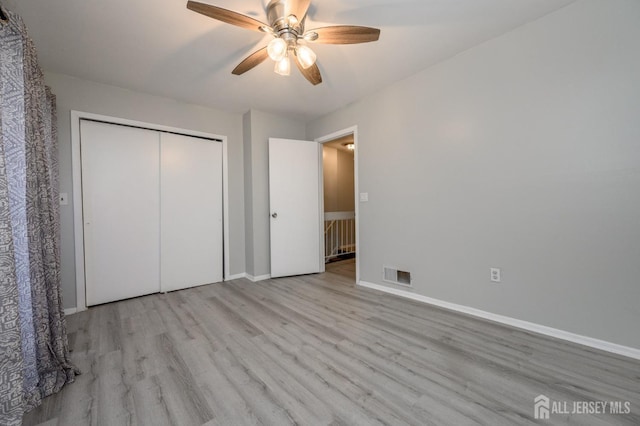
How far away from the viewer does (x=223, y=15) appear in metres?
1.49

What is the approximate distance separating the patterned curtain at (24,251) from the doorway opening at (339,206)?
10.4ft

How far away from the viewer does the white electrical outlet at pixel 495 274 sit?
7.07 ft

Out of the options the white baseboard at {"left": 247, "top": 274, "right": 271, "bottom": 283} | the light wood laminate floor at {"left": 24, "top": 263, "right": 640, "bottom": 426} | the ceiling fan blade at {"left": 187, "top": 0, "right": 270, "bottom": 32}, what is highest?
the ceiling fan blade at {"left": 187, "top": 0, "right": 270, "bottom": 32}

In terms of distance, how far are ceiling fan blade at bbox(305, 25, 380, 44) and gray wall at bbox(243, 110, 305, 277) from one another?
81.9 inches

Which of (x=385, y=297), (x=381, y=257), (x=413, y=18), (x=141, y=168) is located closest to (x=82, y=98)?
(x=141, y=168)

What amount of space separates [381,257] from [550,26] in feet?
8.17

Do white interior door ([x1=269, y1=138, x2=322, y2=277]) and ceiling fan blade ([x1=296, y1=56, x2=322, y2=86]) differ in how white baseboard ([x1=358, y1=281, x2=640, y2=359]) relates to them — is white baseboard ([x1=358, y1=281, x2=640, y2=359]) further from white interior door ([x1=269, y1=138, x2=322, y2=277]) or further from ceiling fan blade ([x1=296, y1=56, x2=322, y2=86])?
ceiling fan blade ([x1=296, y1=56, x2=322, y2=86])

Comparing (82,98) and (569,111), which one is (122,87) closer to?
(82,98)

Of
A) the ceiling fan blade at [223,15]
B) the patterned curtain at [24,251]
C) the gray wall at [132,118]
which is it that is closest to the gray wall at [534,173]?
the ceiling fan blade at [223,15]

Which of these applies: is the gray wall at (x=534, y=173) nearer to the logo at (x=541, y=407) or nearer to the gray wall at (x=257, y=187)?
the logo at (x=541, y=407)

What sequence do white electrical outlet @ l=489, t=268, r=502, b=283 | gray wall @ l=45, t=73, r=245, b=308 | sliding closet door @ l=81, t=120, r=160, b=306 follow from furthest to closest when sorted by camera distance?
sliding closet door @ l=81, t=120, r=160, b=306, gray wall @ l=45, t=73, r=245, b=308, white electrical outlet @ l=489, t=268, r=502, b=283

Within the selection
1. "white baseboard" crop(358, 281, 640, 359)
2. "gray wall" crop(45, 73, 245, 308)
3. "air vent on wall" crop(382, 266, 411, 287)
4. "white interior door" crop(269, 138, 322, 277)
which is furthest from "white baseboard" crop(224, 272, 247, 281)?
"white baseboard" crop(358, 281, 640, 359)

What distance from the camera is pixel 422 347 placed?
1800 mm

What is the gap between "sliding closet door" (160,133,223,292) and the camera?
316 centimetres
